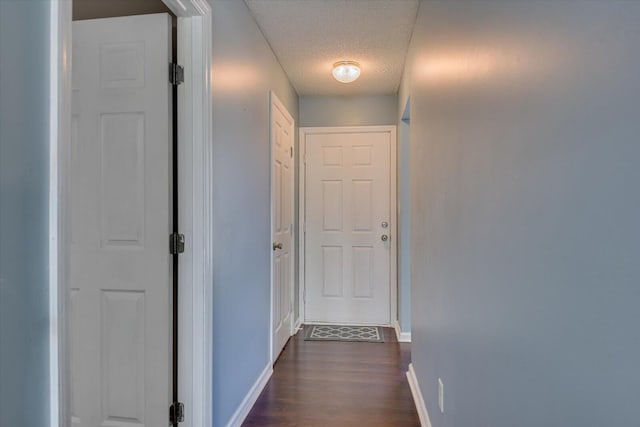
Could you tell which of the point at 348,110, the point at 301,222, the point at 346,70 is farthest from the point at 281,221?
the point at 348,110

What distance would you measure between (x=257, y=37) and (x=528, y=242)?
89.4 inches

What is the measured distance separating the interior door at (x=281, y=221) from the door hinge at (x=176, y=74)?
1.25 metres

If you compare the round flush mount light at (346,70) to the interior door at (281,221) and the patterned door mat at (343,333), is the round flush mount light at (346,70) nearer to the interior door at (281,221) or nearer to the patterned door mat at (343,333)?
the interior door at (281,221)

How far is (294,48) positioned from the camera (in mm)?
2838

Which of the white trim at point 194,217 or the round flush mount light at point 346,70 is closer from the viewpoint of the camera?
the white trim at point 194,217

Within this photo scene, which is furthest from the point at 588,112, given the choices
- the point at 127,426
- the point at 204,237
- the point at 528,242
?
the point at 127,426

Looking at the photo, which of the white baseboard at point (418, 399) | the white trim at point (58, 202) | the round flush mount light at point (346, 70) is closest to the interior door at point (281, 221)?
the round flush mount light at point (346, 70)

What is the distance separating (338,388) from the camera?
251cm

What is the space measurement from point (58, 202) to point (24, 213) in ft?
0.27

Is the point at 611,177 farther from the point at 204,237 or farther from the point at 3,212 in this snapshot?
the point at 204,237

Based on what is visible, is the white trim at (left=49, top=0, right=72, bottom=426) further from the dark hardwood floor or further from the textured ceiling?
the textured ceiling

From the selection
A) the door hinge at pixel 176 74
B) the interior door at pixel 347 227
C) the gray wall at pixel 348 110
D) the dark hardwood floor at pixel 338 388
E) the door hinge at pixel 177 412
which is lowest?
the dark hardwood floor at pixel 338 388

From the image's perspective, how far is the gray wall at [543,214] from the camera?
0.51 meters

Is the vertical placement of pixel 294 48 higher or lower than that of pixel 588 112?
higher
